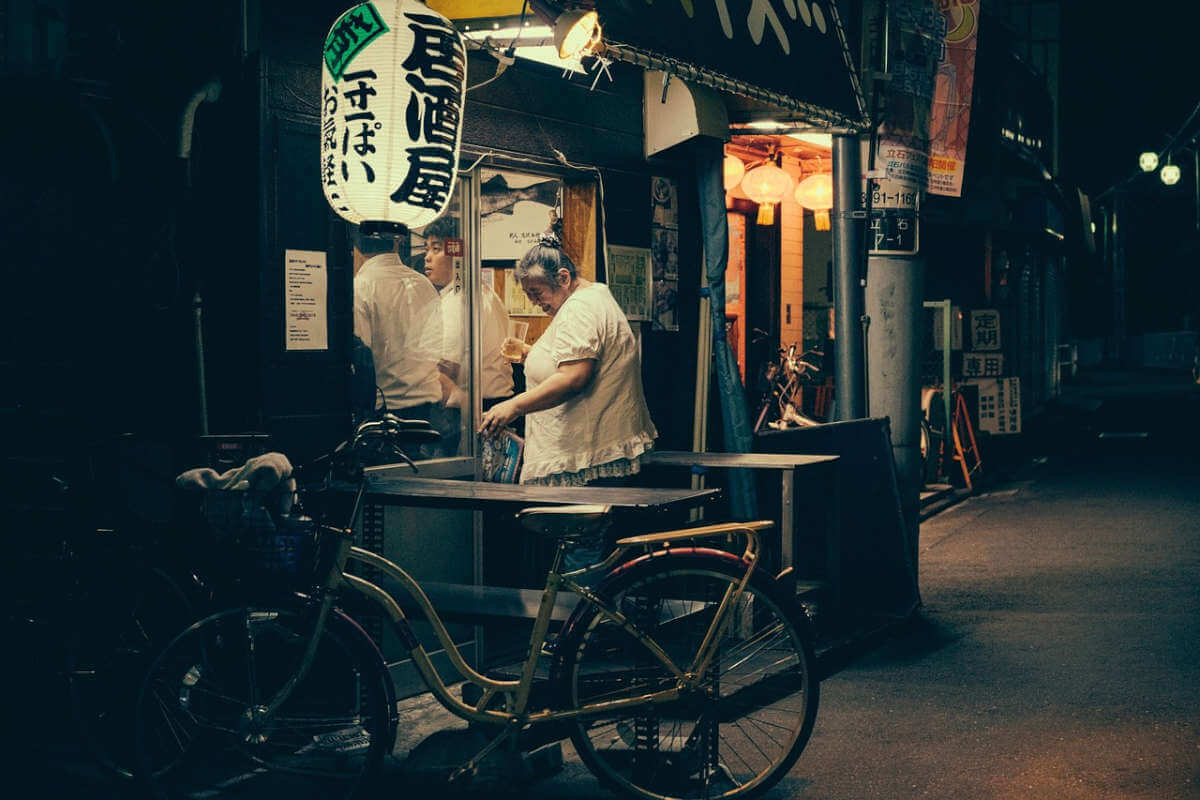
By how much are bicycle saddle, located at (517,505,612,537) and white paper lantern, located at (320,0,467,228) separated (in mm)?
1910

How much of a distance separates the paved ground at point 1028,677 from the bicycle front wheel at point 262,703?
0.56 metres

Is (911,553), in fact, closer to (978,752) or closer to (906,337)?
(906,337)

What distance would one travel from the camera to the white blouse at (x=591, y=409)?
7.35 m

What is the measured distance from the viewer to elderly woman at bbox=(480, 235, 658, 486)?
728 centimetres

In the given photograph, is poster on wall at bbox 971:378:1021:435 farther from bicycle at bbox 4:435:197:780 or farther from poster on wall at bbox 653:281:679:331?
bicycle at bbox 4:435:197:780

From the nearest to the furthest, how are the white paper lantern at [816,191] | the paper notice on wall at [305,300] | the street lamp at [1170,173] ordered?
the paper notice on wall at [305,300]
the white paper lantern at [816,191]
the street lamp at [1170,173]

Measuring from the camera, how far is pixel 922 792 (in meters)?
5.95

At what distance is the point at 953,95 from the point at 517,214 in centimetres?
369

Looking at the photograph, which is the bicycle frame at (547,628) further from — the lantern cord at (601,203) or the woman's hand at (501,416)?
the lantern cord at (601,203)

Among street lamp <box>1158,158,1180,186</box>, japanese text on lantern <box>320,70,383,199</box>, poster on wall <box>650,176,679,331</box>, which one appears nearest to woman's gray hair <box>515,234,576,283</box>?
japanese text on lantern <box>320,70,383,199</box>

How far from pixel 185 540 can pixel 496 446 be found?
8.13ft

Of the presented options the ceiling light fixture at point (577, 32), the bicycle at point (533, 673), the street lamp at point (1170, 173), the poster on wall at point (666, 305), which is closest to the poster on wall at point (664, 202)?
the poster on wall at point (666, 305)

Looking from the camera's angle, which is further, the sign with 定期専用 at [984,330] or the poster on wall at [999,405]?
the sign with 定期専用 at [984,330]

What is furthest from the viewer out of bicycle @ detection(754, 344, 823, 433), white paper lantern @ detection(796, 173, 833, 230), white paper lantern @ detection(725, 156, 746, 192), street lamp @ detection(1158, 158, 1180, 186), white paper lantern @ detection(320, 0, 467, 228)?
street lamp @ detection(1158, 158, 1180, 186)
